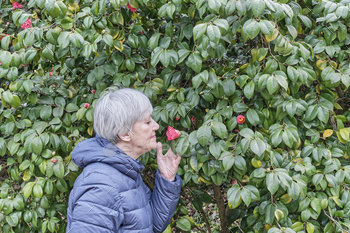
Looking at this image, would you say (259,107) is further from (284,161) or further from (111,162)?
(111,162)

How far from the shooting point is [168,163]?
1368 millimetres

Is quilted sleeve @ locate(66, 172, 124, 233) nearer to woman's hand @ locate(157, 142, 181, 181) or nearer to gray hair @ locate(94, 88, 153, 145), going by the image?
gray hair @ locate(94, 88, 153, 145)

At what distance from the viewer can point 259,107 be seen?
1.45 metres

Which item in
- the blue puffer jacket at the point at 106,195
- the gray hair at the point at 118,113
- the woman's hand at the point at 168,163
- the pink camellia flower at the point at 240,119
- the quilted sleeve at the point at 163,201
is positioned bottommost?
the quilted sleeve at the point at 163,201

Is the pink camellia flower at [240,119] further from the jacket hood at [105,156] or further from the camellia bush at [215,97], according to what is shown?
the jacket hood at [105,156]

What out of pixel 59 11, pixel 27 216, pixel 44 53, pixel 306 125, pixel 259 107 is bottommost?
pixel 27 216

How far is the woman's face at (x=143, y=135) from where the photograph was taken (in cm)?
115

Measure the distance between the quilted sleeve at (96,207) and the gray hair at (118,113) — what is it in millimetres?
172

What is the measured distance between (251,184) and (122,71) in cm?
93

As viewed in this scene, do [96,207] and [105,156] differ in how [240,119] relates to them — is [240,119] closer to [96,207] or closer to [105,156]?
[105,156]

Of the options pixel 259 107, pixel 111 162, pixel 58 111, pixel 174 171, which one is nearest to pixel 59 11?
pixel 58 111

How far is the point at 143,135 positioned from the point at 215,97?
1.77 feet

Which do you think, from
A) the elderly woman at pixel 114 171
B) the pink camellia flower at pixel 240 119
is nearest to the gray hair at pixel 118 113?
the elderly woman at pixel 114 171

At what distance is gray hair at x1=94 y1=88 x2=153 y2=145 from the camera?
3.61ft
